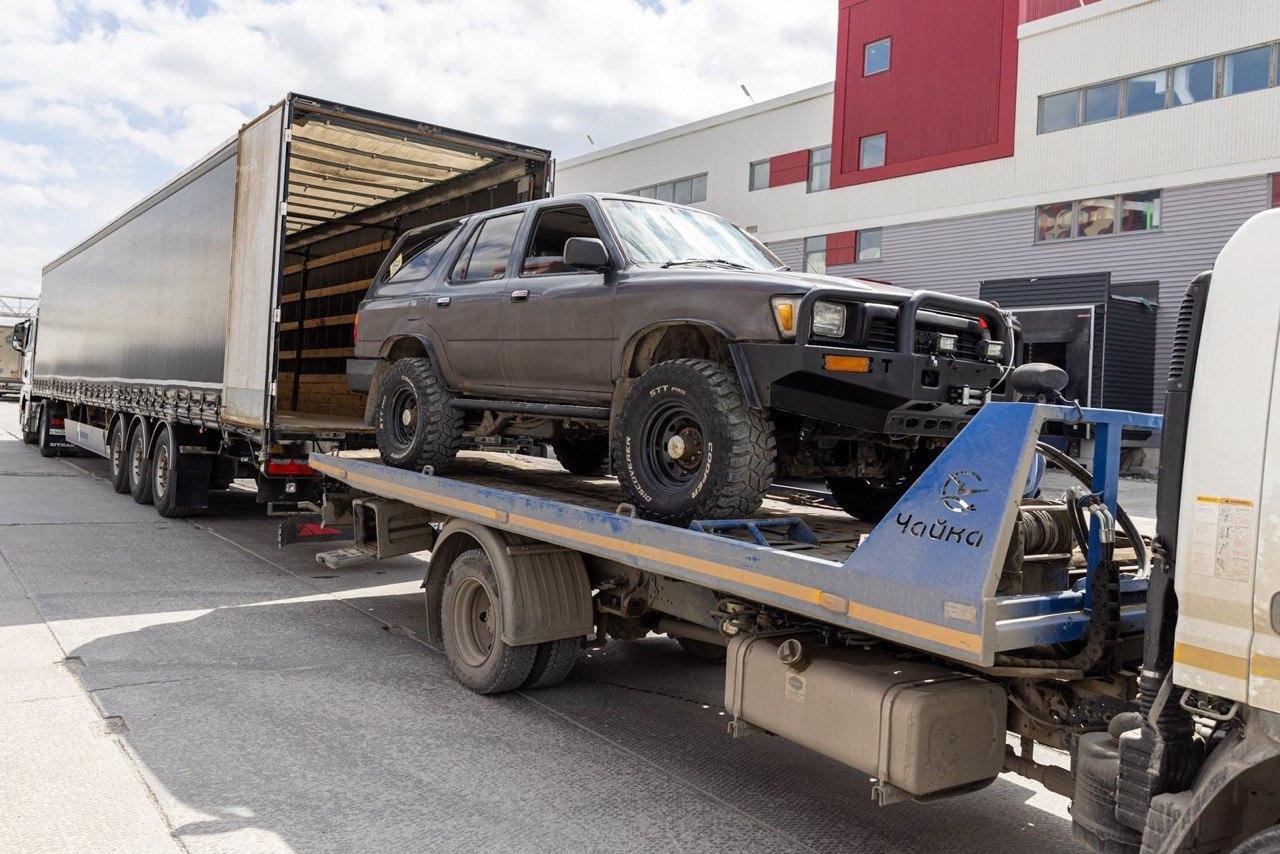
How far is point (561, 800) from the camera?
13.9 ft

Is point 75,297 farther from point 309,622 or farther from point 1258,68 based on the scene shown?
point 1258,68

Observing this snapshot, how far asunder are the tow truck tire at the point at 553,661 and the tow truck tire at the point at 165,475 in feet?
22.6

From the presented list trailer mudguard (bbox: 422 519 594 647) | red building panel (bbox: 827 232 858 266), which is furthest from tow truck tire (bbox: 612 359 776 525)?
red building panel (bbox: 827 232 858 266)

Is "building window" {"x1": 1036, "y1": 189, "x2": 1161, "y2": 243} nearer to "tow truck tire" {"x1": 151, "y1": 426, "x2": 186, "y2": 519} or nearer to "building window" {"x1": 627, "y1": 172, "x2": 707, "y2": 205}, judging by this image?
"building window" {"x1": 627, "y1": 172, "x2": 707, "y2": 205}

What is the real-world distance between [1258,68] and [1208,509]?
66.5ft

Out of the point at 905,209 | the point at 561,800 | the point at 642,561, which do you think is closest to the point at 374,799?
the point at 561,800

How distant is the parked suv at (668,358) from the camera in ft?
14.3

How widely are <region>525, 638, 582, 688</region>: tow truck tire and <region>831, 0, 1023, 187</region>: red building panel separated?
66.8 ft

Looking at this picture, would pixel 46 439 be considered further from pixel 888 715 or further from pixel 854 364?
pixel 888 715

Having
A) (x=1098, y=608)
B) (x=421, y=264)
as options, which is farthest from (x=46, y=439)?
(x=1098, y=608)

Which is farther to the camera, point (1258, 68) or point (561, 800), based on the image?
point (1258, 68)

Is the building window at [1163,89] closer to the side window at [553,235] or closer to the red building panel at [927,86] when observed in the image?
the red building panel at [927,86]

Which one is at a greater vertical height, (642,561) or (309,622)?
(642,561)

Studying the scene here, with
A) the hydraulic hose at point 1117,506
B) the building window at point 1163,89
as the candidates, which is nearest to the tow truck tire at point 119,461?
the hydraulic hose at point 1117,506
